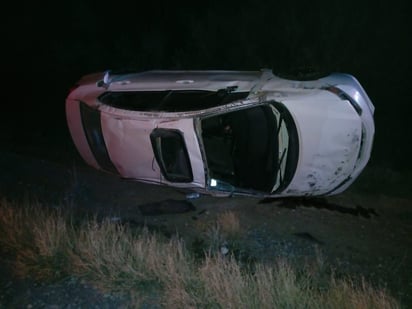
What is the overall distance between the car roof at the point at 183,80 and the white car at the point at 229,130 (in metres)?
0.02

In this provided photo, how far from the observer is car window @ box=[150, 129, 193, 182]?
21.2 feet

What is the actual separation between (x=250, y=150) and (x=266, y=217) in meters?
0.96

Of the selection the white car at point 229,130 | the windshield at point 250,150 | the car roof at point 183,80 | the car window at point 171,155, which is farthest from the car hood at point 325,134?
the car window at point 171,155

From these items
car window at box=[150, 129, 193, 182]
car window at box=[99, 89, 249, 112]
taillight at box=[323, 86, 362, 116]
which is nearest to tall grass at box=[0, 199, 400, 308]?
car window at box=[150, 129, 193, 182]

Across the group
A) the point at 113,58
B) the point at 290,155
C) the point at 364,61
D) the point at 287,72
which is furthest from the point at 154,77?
the point at 113,58

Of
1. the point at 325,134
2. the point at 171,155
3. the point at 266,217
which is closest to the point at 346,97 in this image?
the point at 325,134

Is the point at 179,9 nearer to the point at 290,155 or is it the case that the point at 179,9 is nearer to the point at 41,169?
the point at 41,169

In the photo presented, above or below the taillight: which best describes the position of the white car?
below

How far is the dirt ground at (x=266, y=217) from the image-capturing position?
4.95 metres

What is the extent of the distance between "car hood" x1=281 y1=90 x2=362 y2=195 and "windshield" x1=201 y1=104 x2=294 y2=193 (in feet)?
0.87

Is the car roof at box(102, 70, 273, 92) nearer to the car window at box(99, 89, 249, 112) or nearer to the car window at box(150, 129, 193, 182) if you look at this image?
the car window at box(99, 89, 249, 112)

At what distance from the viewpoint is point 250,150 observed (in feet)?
22.4

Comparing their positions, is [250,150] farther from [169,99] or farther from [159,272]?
[159,272]

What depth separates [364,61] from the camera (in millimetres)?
10602
